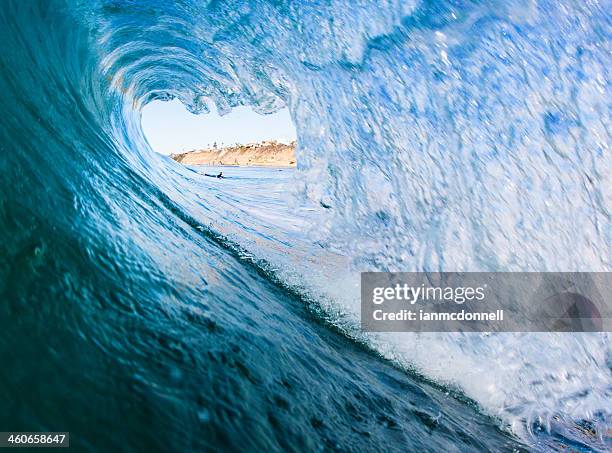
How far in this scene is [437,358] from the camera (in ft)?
12.5

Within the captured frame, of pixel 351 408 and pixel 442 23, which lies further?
pixel 442 23

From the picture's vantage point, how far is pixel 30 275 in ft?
6.75

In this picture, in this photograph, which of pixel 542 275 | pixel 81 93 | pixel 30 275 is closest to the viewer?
pixel 30 275

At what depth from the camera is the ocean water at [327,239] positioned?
1.83 meters

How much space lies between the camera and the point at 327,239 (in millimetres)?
5426

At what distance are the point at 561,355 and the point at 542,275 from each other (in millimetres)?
685

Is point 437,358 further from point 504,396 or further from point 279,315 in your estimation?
point 279,315

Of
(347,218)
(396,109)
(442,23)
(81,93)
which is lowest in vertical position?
(347,218)

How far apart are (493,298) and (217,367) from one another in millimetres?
2996

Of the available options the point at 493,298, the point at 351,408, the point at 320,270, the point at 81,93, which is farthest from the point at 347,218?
the point at 81,93

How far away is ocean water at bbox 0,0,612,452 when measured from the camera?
1.83 m

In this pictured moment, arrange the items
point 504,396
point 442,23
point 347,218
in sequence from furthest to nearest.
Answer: point 347,218, point 442,23, point 504,396

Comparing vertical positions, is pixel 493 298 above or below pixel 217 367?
above

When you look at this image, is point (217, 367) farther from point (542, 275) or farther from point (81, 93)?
point (81, 93)
